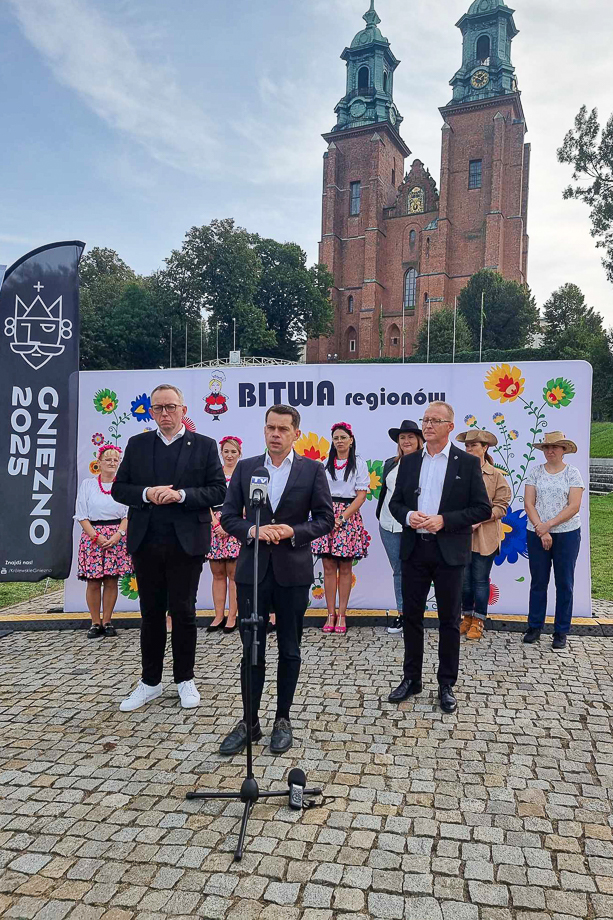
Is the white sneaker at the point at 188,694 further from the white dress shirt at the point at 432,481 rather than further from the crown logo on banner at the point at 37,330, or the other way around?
the crown logo on banner at the point at 37,330

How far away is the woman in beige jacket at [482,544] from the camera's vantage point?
6070 millimetres

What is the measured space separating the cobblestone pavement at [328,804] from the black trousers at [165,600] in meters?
0.31

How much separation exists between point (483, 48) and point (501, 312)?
35.8 metres

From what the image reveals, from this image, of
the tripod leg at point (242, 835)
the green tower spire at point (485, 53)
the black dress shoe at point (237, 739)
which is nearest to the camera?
the tripod leg at point (242, 835)

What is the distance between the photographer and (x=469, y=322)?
58.3m

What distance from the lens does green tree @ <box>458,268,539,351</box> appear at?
55.6 m

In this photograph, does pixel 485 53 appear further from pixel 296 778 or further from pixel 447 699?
pixel 296 778

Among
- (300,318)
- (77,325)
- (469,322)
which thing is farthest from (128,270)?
(77,325)

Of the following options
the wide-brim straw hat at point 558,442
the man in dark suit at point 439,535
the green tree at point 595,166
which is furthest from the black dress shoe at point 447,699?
the green tree at point 595,166

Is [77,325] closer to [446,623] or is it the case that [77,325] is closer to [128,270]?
[446,623]

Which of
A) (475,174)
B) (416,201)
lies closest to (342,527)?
(475,174)

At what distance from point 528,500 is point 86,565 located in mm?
4312

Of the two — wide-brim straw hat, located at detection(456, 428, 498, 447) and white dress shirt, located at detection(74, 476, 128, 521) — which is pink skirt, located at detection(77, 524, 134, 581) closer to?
white dress shirt, located at detection(74, 476, 128, 521)

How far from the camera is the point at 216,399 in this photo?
7.03 metres
